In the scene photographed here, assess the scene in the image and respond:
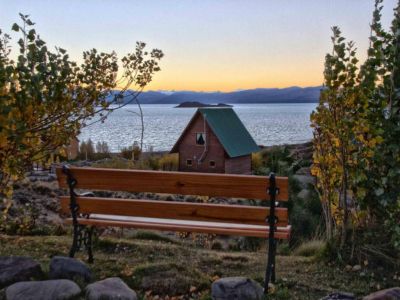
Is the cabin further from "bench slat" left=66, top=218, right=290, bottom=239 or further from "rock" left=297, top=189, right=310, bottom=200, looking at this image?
"bench slat" left=66, top=218, right=290, bottom=239

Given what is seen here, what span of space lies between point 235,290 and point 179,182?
3.36ft

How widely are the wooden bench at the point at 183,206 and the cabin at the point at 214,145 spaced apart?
1375 centimetres

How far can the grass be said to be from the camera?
4.56 m

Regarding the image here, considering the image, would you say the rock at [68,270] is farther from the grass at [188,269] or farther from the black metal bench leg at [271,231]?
the black metal bench leg at [271,231]

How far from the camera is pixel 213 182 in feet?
15.0

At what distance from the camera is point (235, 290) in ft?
13.6

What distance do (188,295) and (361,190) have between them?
1.87 meters

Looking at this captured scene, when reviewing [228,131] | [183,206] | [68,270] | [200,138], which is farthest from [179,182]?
[228,131]

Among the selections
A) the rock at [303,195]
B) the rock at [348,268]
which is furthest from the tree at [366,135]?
the rock at [303,195]

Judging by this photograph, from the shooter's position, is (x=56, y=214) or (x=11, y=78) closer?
(x=11, y=78)

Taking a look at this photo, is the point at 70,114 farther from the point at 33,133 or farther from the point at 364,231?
the point at 364,231

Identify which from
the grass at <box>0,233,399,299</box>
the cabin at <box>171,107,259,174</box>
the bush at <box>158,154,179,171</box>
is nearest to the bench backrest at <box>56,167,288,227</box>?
the grass at <box>0,233,399,299</box>

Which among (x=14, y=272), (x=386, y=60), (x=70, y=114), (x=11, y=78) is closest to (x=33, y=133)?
(x=70, y=114)

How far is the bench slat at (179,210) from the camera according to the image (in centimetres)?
470
